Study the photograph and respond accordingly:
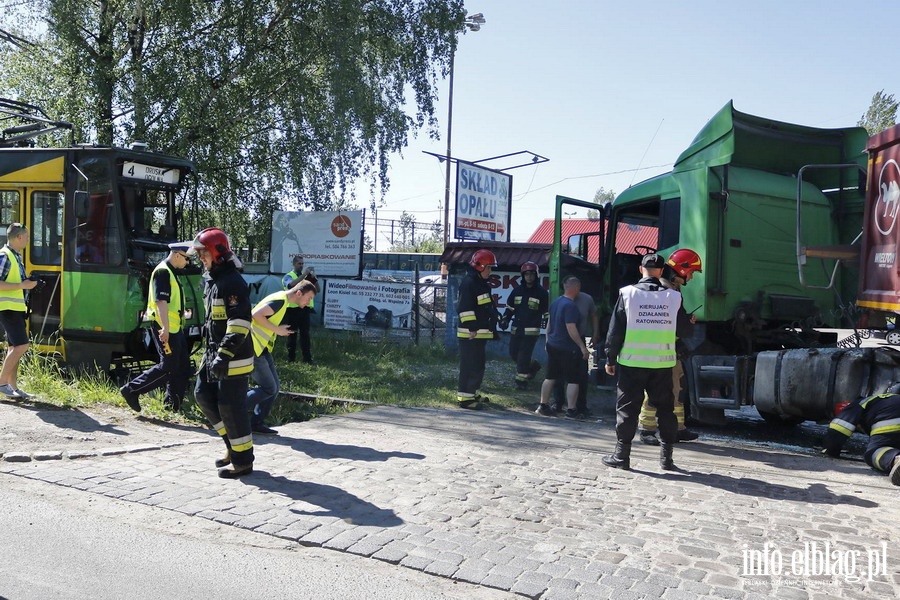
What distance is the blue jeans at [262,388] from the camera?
7254 millimetres

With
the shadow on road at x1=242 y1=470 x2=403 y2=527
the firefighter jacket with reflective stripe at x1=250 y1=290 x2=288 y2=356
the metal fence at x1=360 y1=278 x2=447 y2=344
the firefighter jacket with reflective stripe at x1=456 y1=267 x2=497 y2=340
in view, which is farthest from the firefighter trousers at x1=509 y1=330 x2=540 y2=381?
the shadow on road at x1=242 y1=470 x2=403 y2=527

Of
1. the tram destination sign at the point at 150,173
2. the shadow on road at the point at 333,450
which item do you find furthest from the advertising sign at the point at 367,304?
the shadow on road at the point at 333,450

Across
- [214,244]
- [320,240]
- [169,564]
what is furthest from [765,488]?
[320,240]

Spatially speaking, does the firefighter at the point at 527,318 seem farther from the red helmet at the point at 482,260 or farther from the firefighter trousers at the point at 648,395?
the firefighter trousers at the point at 648,395

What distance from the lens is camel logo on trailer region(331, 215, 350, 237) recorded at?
1692 cm

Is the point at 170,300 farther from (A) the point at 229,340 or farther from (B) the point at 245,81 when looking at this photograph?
(B) the point at 245,81

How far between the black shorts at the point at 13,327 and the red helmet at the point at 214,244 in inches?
146

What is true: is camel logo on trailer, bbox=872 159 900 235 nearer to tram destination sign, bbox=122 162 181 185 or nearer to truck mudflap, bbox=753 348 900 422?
truck mudflap, bbox=753 348 900 422

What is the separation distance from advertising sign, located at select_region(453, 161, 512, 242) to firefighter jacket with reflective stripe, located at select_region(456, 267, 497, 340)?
34.1 ft

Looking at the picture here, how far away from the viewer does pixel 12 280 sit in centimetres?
811

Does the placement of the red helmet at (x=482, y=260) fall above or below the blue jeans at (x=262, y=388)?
above

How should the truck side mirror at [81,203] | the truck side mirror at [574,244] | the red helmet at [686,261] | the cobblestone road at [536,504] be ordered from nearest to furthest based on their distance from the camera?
the cobblestone road at [536,504] → the red helmet at [686,261] → the truck side mirror at [81,203] → the truck side mirror at [574,244]

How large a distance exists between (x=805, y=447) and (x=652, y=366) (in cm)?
296

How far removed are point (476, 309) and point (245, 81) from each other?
9.75 m
